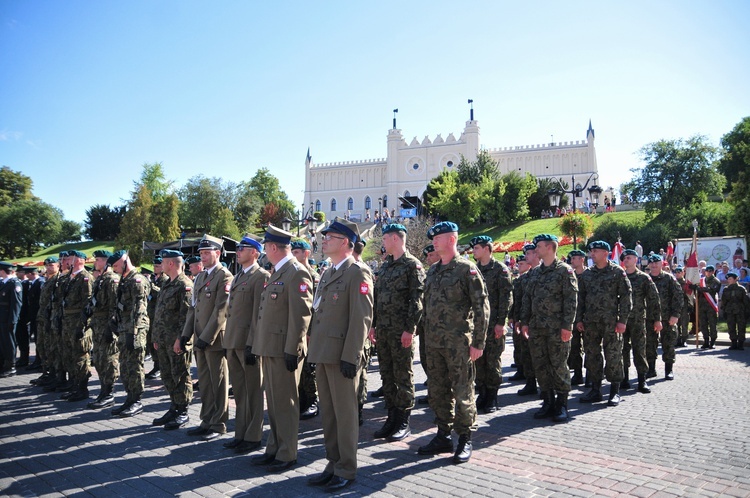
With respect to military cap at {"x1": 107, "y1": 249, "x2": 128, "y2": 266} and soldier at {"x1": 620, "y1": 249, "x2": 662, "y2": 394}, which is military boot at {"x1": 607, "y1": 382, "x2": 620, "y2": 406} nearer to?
soldier at {"x1": 620, "y1": 249, "x2": 662, "y2": 394}

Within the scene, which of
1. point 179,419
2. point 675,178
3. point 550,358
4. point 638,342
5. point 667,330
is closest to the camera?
point 179,419

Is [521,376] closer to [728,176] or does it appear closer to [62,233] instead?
[728,176]

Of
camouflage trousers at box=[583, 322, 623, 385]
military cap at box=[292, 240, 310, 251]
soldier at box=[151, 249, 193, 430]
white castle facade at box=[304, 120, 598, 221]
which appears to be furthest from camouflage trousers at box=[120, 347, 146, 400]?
white castle facade at box=[304, 120, 598, 221]

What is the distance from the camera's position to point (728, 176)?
5841cm

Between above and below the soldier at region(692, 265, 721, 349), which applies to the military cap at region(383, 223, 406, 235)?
above

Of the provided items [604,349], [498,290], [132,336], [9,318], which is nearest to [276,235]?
[132,336]

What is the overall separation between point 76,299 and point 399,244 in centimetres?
582

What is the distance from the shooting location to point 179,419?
6.39m

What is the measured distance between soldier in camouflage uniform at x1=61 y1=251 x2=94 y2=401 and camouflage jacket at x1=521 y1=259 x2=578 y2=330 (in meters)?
7.01

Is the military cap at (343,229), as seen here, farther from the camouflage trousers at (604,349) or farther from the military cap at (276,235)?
the camouflage trousers at (604,349)

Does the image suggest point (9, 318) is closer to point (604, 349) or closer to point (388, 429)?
point (388, 429)

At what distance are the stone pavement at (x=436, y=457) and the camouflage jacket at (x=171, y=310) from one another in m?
1.16

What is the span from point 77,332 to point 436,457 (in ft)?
20.3

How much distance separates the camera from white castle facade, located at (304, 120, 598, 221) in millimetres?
82812
